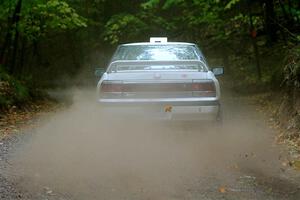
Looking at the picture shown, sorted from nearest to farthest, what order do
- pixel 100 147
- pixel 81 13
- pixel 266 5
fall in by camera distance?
pixel 100 147, pixel 266 5, pixel 81 13

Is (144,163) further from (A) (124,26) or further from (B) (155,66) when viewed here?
(A) (124,26)

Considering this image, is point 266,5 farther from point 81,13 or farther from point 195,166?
point 195,166

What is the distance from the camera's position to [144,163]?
23.7 feet

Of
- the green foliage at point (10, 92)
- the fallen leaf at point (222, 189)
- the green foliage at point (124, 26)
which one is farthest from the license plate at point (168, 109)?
the green foliage at point (124, 26)

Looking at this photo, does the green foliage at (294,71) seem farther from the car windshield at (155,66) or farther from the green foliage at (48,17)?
the green foliage at (48,17)

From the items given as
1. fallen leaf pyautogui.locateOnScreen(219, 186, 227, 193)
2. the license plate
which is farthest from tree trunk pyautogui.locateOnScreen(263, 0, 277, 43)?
fallen leaf pyautogui.locateOnScreen(219, 186, 227, 193)

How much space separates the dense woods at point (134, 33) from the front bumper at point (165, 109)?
18.1ft

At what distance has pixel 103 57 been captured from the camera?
2659 centimetres

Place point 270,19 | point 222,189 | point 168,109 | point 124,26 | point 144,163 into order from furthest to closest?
point 124,26 < point 270,19 < point 168,109 < point 144,163 < point 222,189

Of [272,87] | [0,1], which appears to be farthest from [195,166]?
[0,1]

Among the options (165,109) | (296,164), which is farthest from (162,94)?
(296,164)

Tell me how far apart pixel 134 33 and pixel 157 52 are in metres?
11.5

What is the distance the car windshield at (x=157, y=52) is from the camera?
9.50 m

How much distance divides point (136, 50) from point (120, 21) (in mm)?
10535
